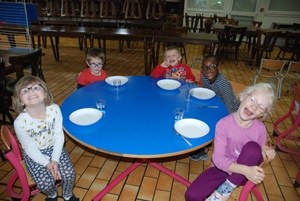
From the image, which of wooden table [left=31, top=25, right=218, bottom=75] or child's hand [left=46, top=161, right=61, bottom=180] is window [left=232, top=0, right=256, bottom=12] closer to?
wooden table [left=31, top=25, right=218, bottom=75]

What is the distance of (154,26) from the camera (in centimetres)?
573

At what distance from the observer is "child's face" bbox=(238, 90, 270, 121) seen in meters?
1.20

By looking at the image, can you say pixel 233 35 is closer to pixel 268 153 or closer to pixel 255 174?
pixel 268 153

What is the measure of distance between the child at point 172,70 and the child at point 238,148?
103 centimetres

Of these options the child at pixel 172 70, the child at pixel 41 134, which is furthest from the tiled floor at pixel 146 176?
the child at pixel 172 70

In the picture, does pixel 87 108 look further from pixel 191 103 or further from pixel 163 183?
pixel 163 183

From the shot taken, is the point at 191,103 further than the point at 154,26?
No

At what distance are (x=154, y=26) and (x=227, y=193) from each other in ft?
17.1

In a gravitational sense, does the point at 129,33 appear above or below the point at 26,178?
above

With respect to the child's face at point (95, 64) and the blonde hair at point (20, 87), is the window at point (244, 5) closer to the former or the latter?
the child's face at point (95, 64)

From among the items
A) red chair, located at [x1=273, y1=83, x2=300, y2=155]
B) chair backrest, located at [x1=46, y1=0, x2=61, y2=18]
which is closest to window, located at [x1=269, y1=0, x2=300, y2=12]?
red chair, located at [x1=273, y1=83, x2=300, y2=155]

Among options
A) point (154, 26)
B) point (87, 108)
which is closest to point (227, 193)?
point (87, 108)

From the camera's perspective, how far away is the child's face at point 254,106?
47.3 inches

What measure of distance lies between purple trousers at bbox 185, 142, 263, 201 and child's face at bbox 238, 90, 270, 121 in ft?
0.68
